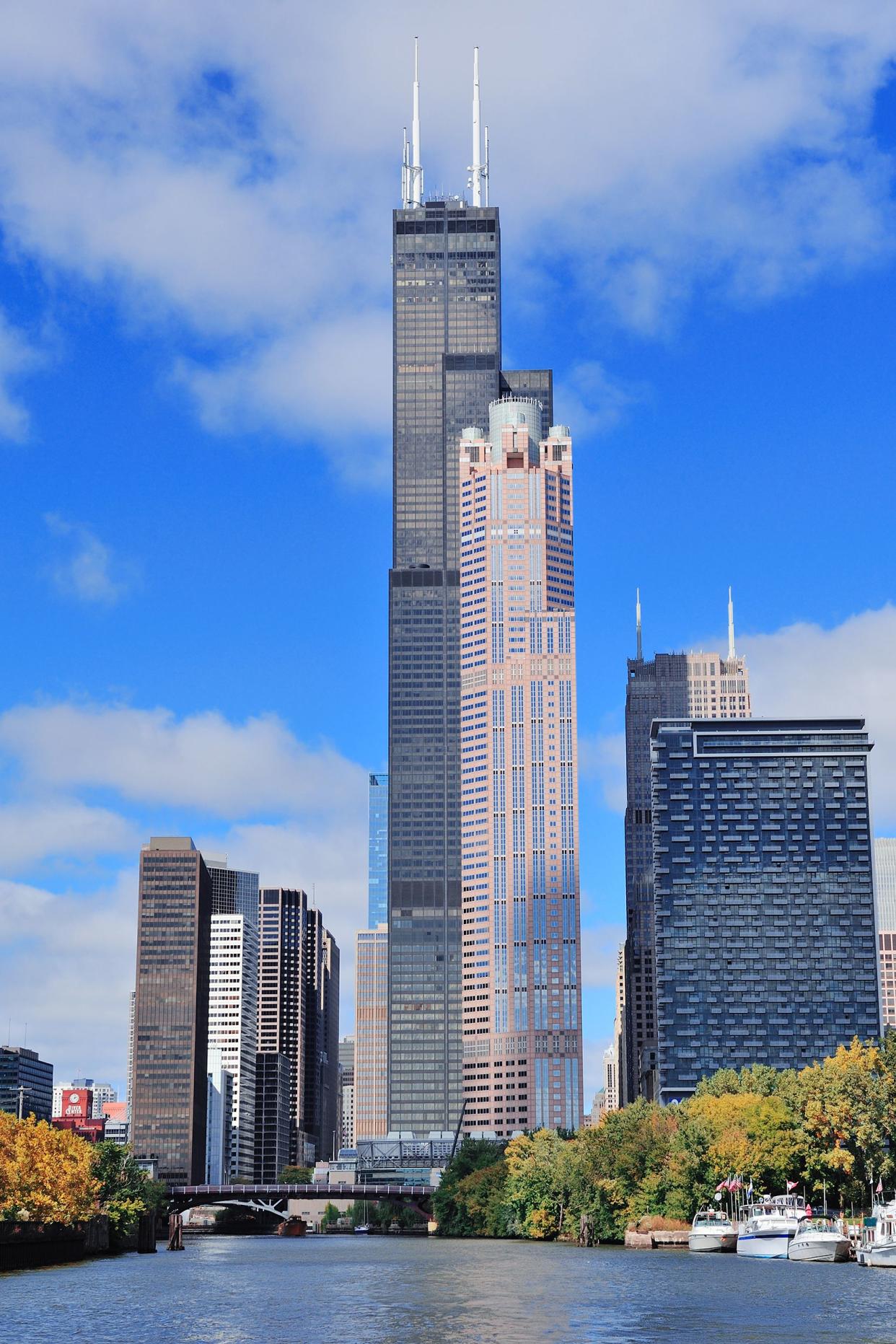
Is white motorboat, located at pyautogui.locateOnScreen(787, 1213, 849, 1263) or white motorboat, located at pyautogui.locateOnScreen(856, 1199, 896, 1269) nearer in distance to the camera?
white motorboat, located at pyautogui.locateOnScreen(856, 1199, 896, 1269)

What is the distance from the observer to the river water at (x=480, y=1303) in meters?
95.2

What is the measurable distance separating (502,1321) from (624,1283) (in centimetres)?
2866

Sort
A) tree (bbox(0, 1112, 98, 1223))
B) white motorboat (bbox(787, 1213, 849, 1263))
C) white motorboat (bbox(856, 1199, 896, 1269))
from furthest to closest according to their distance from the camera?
tree (bbox(0, 1112, 98, 1223))
white motorboat (bbox(787, 1213, 849, 1263))
white motorboat (bbox(856, 1199, 896, 1269))

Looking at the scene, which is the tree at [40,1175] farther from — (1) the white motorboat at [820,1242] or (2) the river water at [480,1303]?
→ (1) the white motorboat at [820,1242]

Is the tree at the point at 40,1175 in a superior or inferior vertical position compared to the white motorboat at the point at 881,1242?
superior

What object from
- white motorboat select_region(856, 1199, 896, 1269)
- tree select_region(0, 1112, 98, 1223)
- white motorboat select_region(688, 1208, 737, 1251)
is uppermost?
tree select_region(0, 1112, 98, 1223)

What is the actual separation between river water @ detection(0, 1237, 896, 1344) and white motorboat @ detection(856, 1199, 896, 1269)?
1.57 metres

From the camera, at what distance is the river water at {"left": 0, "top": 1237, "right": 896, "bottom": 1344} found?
3748 inches

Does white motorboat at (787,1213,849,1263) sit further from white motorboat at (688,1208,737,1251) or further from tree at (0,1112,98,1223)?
tree at (0,1112,98,1223)

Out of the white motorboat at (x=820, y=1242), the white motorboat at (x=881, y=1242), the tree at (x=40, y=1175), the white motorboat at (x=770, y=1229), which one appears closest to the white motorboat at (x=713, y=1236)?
the white motorboat at (x=770, y=1229)

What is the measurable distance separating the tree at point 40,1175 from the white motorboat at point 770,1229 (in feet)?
200

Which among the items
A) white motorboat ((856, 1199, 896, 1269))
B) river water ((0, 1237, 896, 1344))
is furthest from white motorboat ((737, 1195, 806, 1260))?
white motorboat ((856, 1199, 896, 1269))

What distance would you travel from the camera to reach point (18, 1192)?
152 meters

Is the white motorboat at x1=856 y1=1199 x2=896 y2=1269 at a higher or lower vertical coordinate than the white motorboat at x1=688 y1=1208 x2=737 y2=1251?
higher
